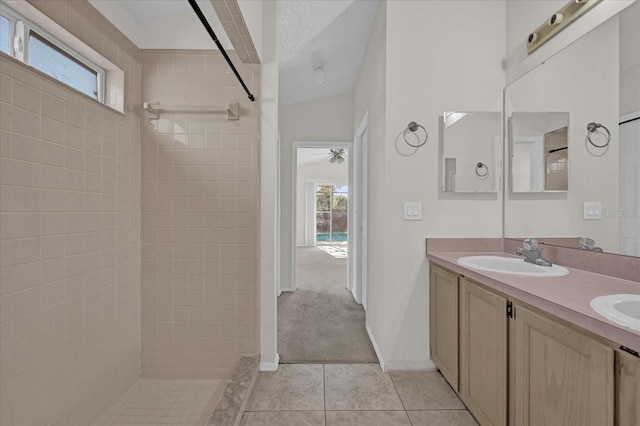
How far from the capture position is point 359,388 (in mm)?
1858

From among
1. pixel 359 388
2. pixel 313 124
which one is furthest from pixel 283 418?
pixel 313 124

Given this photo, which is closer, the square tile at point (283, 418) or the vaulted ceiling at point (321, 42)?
the square tile at point (283, 418)

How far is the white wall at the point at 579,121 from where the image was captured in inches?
53.9

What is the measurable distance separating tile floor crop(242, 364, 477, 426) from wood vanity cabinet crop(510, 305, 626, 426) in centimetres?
56

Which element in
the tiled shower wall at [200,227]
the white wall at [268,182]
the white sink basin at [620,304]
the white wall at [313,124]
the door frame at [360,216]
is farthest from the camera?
the white wall at [313,124]

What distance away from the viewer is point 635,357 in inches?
29.0

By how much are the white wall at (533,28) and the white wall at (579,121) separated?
0.08 m

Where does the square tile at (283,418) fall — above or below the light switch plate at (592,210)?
below

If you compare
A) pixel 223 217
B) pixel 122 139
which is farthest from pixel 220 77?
pixel 223 217

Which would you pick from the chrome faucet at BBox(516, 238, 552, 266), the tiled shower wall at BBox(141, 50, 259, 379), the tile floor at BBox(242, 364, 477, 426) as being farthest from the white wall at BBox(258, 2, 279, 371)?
the chrome faucet at BBox(516, 238, 552, 266)

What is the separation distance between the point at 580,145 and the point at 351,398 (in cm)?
189

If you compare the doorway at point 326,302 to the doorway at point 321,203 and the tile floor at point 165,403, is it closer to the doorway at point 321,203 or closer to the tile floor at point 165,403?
the tile floor at point 165,403

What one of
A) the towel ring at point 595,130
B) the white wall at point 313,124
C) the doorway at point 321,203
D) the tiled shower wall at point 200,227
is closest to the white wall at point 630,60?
the towel ring at point 595,130

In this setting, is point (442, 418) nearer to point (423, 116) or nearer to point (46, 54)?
point (423, 116)
